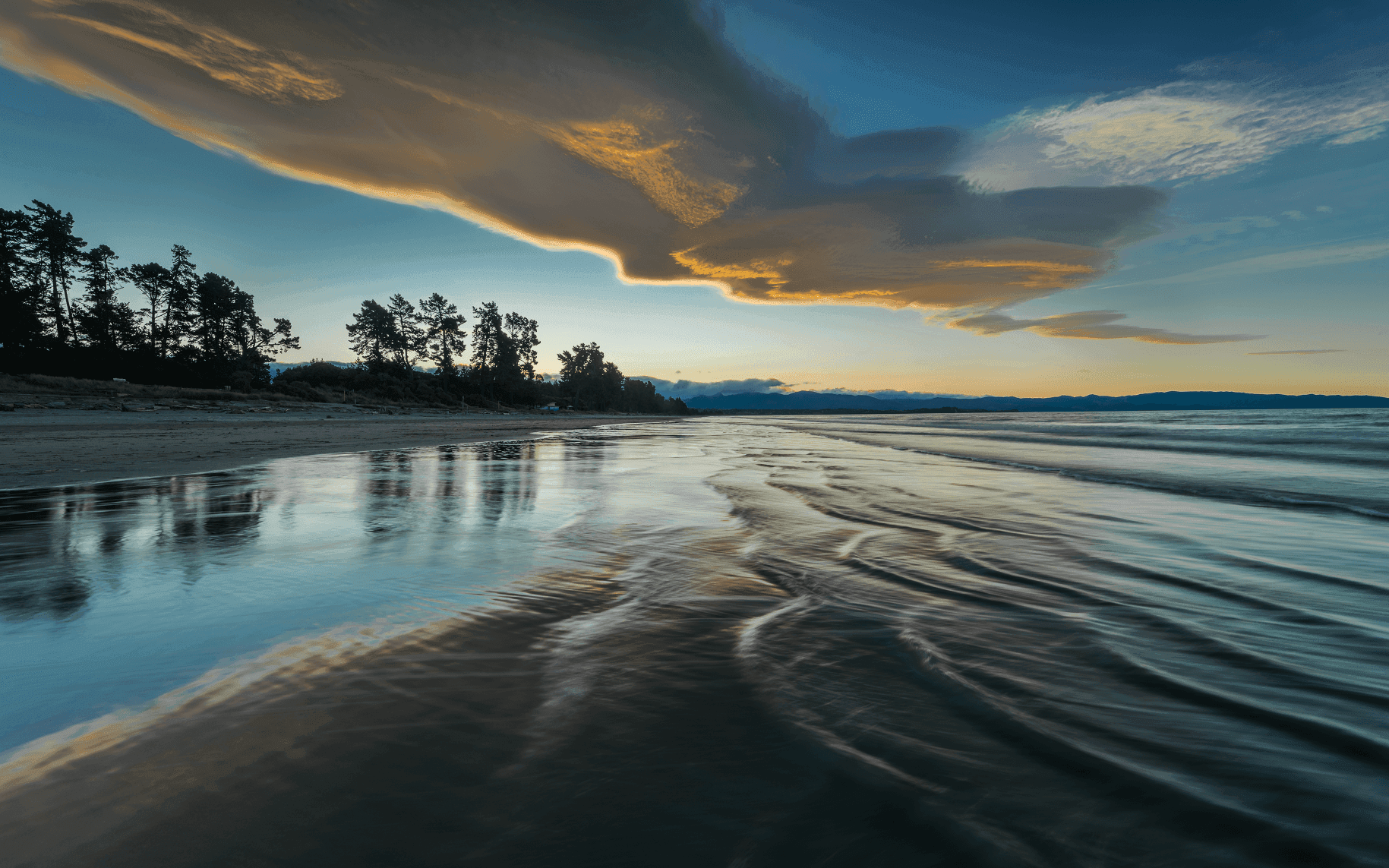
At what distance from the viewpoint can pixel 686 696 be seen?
2.66m

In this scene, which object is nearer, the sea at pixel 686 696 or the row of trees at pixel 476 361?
the sea at pixel 686 696

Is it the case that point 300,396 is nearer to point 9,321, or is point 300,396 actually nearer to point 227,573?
point 9,321

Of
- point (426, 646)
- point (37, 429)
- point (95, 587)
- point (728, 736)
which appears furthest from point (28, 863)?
point (37, 429)

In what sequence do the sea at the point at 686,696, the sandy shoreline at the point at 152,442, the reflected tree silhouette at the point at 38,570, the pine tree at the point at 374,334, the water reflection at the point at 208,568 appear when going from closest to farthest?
the sea at the point at 686,696 → the water reflection at the point at 208,568 → the reflected tree silhouette at the point at 38,570 → the sandy shoreline at the point at 152,442 → the pine tree at the point at 374,334

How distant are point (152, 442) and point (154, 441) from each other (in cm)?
33

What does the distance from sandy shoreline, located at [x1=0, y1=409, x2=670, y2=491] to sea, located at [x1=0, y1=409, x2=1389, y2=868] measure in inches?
220

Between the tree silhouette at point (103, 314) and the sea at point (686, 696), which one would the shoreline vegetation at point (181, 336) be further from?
the sea at point (686, 696)

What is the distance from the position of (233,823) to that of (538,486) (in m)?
8.43

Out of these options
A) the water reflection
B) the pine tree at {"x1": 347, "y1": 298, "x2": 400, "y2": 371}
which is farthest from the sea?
the pine tree at {"x1": 347, "y1": 298, "x2": 400, "y2": 371}

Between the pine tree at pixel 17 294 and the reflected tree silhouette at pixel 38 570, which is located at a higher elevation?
the pine tree at pixel 17 294

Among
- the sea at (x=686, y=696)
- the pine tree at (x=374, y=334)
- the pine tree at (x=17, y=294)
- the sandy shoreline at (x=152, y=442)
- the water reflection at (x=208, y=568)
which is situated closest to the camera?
the sea at (x=686, y=696)

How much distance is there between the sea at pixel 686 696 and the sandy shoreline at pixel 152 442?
559cm

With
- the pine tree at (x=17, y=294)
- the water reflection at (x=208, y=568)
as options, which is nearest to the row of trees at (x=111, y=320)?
the pine tree at (x=17, y=294)

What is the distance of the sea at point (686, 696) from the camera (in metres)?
1.75
